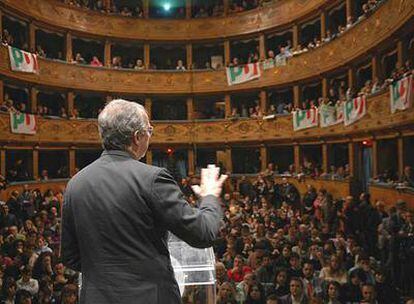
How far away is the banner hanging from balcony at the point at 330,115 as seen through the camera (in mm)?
16703

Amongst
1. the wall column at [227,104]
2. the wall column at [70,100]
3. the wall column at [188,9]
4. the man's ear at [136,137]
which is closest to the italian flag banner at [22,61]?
the wall column at [70,100]

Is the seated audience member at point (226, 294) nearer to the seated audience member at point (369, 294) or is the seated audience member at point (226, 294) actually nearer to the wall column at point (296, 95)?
the seated audience member at point (369, 294)

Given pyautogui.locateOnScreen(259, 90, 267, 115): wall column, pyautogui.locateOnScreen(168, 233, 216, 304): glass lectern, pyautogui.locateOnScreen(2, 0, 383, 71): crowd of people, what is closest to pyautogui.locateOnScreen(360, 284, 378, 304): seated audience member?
pyautogui.locateOnScreen(168, 233, 216, 304): glass lectern

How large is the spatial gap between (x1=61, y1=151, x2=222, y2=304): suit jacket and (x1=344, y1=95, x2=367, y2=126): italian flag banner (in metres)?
13.5

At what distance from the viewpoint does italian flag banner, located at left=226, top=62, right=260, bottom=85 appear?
77.5ft

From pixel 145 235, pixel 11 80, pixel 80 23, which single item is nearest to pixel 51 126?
pixel 11 80

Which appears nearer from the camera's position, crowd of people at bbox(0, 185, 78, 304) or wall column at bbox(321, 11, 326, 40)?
crowd of people at bbox(0, 185, 78, 304)

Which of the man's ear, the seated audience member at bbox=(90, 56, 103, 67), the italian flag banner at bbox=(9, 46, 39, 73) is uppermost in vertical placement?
the seated audience member at bbox=(90, 56, 103, 67)

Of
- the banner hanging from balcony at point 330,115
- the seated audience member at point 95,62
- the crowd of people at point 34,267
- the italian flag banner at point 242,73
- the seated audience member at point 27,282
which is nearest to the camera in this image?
the crowd of people at point 34,267

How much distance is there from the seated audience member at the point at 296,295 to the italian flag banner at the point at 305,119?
1385 centimetres

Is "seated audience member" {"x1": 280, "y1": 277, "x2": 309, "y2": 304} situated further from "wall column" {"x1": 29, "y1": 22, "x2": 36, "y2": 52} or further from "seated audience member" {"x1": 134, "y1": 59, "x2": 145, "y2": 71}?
"seated audience member" {"x1": 134, "y1": 59, "x2": 145, "y2": 71}

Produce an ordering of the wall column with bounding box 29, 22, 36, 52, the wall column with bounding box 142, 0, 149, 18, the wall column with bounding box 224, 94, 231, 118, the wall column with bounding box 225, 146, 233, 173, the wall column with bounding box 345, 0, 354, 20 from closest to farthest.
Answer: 1. the wall column with bounding box 345, 0, 354, 20
2. the wall column with bounding box 29, 22, 36, 52
3. the wall column with bounding box 225, 146, 233, 173
4. the wall column with bounding box 224, 94, 231, 118
5. the wall column with bounding box 142, 0, 149, 18

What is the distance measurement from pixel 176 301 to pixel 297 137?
67.5 feet

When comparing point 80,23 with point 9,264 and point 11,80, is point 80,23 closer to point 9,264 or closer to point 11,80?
point 11,80
